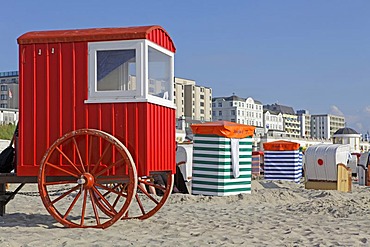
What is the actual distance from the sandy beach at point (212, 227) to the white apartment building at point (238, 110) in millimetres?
140344

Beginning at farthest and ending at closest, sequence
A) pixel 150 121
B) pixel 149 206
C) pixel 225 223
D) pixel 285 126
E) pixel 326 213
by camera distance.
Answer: pixel 285 126 < pixel 149 206 < pixel 326 213 < pixel 225 223 < pixel 150 121

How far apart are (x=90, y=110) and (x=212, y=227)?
8.76ft

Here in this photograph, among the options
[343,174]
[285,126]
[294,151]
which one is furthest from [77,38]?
[285,126]

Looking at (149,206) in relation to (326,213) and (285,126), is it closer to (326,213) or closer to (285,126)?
(326,213)

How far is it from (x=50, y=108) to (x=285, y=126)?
6990 inches

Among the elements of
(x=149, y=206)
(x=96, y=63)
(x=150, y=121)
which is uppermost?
(x=96, y=63)

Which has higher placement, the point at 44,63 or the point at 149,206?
the point at 44,63

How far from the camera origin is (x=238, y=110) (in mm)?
153500

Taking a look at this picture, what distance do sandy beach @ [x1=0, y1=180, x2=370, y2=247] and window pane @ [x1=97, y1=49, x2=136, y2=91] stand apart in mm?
2175

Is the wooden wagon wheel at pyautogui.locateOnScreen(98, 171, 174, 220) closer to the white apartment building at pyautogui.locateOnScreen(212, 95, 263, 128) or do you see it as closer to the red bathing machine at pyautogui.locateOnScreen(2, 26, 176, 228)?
the red bathing machine at pyautogui.locateOnScreen(2, 26, 176, 228)

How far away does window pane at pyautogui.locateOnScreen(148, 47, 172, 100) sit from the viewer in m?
9.20

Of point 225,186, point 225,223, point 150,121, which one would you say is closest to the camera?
point 150,121

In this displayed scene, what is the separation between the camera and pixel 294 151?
28484 millimetres

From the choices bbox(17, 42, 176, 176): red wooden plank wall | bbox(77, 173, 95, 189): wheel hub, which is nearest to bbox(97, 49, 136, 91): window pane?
bbox(17, 42, 176, 176): red wooden plank wall
